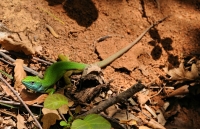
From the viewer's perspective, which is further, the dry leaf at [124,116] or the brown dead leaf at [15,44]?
the brown dead leaf at [15,44]

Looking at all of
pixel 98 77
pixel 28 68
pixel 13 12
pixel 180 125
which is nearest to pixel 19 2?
pixel 13 12

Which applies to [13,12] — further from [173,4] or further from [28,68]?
[173,4]

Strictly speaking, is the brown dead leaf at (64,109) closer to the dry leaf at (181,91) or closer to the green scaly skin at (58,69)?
the green scaly skin at (58,69)

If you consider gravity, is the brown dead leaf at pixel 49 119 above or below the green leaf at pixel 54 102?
below

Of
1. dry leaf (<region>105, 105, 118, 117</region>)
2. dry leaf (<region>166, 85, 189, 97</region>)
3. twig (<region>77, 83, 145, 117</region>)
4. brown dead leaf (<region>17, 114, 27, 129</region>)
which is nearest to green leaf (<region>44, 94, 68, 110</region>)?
twig (<region>77, 83, 145, 117</region>)

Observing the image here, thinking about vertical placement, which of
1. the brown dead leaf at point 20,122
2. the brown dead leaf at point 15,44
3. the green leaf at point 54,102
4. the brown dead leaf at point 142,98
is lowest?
the brown dead leaf at point 20,122

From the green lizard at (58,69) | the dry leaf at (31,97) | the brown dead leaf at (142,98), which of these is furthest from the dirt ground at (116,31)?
the dry leaf at (31,97)

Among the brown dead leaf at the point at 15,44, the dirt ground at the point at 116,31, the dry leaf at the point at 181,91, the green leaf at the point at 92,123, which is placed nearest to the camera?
the green leaf at the point at 92,123

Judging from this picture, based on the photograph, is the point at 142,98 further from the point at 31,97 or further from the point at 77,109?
the point at 31,97
